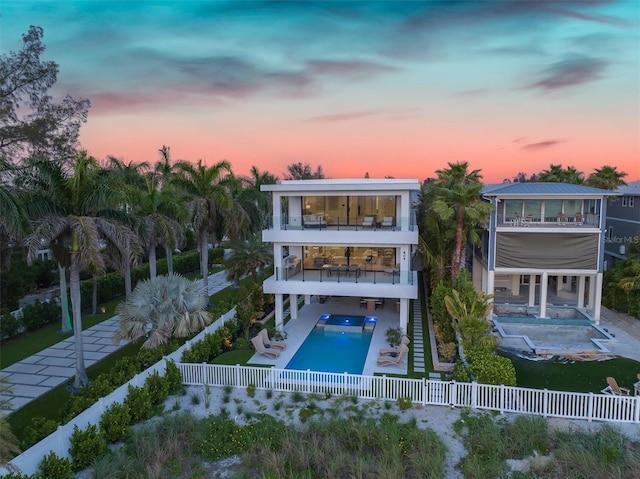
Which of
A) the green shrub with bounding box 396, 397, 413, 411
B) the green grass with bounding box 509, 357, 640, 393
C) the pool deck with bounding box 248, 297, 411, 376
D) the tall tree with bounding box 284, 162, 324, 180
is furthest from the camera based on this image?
the tall tree with bounding box 284, 162, 324, 180

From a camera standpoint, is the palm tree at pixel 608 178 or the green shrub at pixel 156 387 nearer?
the green shrub at pixel 156 387

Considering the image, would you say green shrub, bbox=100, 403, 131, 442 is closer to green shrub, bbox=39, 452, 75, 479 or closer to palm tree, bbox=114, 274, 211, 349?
green shrub, bbox=39, 452, 75, 479

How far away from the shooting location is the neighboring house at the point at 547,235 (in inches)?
790

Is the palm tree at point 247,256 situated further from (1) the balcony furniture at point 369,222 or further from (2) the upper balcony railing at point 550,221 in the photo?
(2) the upper balcony railing at point 550,221

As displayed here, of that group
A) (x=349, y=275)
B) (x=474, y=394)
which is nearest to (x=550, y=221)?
(x=349, y=275)

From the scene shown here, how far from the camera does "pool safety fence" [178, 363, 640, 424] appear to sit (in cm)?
1152

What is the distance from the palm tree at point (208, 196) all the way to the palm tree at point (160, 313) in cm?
567

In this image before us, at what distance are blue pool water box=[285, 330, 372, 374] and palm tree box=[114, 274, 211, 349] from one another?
429cm

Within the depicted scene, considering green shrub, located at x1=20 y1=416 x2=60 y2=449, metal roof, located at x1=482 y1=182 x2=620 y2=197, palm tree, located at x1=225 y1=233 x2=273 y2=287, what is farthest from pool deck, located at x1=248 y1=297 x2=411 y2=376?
metal roof, located at x1=482 y1=182 x2=620 y2=197

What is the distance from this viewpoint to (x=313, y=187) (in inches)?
739

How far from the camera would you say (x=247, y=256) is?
81.5 ft

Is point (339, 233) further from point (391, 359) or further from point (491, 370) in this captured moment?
point (491, 370)

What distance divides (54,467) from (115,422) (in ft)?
6.55

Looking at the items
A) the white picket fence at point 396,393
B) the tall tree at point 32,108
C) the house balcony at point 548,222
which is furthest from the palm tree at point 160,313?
→ the house balcony at point 548,222
